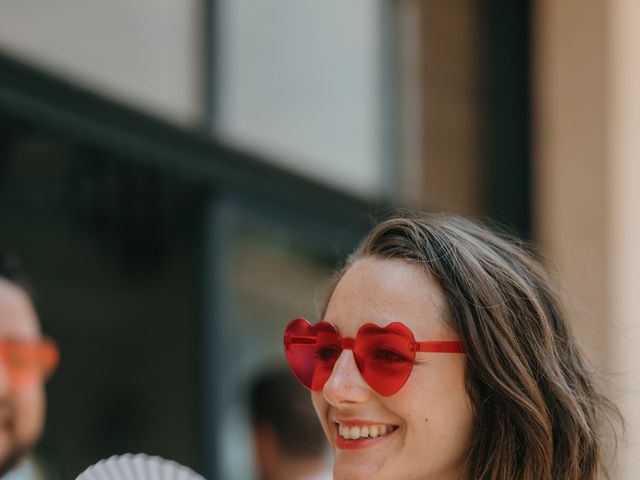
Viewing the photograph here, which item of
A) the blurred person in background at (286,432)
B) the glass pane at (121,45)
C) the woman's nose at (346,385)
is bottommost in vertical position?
the blurred person in background at (286,432)

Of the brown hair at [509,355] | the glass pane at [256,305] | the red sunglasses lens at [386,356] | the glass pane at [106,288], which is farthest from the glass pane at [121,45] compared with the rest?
the red sunglasses lens at [386,356]

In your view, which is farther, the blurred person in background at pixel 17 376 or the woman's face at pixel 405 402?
the blurred person in background at pixel 17 376

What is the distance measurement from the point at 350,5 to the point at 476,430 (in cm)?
415

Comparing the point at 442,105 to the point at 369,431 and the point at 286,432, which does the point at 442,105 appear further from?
the point at 369,431

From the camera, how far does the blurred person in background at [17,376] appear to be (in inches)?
96.0

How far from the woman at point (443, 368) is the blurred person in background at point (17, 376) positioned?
26.4 inches

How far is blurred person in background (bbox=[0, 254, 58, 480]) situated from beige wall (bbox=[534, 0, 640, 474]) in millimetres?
3629

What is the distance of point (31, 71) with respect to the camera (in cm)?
400

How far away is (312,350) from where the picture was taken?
2.04 metres

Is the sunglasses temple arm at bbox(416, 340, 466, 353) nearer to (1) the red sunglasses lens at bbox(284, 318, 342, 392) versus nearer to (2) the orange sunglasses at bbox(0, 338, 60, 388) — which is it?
(1) the red sunglasses lens at bbox(284, 318, 342, 392)

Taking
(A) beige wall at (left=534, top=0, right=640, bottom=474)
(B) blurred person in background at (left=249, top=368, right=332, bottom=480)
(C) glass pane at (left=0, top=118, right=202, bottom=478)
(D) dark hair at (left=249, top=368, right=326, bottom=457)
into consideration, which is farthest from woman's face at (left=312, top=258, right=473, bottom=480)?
(A) beige wall at (left=534, top=0, right=640, bottom=474)

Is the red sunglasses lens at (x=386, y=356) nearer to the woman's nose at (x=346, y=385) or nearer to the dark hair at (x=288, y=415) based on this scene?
the woman's nose at (x=346, y=385)

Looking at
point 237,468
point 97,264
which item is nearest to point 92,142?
point 97,264

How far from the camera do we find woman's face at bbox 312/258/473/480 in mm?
1936
